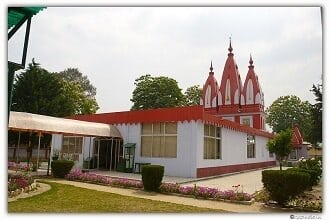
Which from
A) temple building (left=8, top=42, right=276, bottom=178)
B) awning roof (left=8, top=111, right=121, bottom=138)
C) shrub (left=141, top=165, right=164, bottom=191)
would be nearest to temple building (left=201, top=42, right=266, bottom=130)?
temple building (left=8, top=42, right=276, bottom=178)

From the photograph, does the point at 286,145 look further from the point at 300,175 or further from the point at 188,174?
the point at 300,175

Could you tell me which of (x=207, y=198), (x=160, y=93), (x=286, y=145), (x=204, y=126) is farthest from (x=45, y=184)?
(x=160, y=93)

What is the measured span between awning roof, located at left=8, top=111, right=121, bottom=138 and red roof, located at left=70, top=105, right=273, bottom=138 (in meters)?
0.81

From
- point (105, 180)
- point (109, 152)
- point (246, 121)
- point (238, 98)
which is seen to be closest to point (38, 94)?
point (109, 152)

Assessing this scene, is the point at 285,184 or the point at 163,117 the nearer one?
the point at 285,184

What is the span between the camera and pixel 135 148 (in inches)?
675

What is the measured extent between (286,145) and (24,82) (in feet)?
79.1

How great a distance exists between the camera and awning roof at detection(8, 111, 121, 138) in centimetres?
1403

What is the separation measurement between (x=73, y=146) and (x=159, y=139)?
6.70 m

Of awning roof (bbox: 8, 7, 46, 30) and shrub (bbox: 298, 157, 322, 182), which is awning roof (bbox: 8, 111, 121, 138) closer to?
awning roof (bbox: 8, 7, 46, 30)

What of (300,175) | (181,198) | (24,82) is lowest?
(181,198)

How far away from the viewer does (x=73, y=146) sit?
2025 centimetres

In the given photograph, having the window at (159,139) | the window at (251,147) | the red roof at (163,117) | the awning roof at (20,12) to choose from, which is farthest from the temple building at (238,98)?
the awning roof at (20,12)

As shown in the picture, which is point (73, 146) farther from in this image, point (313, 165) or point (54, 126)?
point (313, 165)
